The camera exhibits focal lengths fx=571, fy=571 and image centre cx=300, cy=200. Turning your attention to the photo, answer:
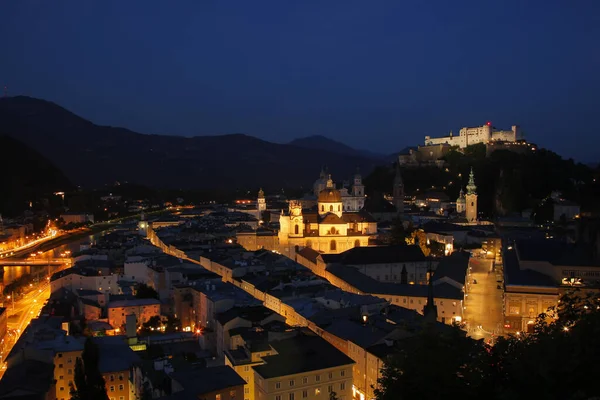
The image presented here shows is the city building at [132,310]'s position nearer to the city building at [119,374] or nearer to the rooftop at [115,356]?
the rooftop at [115,356]

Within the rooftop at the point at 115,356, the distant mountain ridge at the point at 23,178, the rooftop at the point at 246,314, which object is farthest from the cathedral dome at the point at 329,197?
the distant mountain ridge at the point at 23,178

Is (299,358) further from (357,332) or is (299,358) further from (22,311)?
(22,311)

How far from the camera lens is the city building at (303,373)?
12.2 metres

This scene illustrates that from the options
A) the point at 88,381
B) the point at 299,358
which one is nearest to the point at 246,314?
the point at 299,358

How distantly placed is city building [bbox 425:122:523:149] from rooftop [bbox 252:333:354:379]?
5197cm

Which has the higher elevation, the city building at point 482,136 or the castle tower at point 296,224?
the city building at point 482,136

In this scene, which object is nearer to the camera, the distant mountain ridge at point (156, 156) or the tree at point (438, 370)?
the tree at point (438, 370)

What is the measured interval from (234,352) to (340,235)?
19.5 metres

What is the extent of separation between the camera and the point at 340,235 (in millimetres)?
33188

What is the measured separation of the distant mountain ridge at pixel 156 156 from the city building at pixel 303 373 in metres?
103

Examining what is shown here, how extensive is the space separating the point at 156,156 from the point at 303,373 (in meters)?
139

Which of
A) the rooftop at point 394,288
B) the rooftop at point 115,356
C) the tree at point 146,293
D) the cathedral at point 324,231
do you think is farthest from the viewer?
the cathedral at point 324,231

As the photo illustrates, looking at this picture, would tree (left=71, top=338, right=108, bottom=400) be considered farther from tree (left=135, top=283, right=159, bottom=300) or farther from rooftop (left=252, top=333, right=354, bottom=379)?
tree (left=135, top=283, right=159, bottom=300)

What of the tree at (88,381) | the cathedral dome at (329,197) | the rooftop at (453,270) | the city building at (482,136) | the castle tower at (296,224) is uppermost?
the city building at (482,136)
